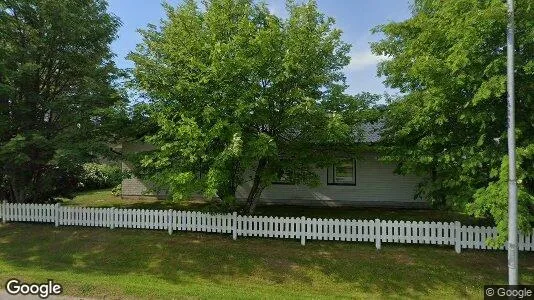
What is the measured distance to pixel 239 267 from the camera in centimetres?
1101

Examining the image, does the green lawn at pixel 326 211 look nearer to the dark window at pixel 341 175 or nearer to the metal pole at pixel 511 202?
the dark window at pixel 341 175

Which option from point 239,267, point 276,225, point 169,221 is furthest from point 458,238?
point 169,221

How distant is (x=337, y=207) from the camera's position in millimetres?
18969

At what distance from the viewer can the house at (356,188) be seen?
19.1 m

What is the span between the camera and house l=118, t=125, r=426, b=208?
62.6ft

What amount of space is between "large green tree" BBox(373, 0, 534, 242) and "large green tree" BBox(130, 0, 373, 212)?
1932mm

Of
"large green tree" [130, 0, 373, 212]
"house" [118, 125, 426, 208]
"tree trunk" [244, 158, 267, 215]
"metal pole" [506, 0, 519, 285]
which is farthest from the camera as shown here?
"house" [118, 125, 426, 208]

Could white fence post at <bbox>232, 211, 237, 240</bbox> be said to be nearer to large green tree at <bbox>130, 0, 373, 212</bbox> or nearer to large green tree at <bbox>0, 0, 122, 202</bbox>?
large green tree at <bbox>130, 0, 373, 212</bbox>

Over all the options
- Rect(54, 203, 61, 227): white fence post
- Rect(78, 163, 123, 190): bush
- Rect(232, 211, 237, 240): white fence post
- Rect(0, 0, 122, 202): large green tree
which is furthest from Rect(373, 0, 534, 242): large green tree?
Rect(78, 163, 123, 190): bush

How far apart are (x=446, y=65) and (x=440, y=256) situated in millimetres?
5116

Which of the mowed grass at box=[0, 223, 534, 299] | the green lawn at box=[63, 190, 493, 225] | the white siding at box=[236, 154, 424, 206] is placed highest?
the white siding at box=[236, 154, 424, 206]

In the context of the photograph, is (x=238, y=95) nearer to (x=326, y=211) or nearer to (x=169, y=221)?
(x=169, y=221)

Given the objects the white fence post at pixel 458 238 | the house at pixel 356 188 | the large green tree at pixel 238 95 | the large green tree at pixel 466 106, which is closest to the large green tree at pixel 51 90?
the large green tree at pixel 238 95

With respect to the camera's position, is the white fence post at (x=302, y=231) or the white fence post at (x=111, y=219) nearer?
the white fence post at (x=302, y=231)
